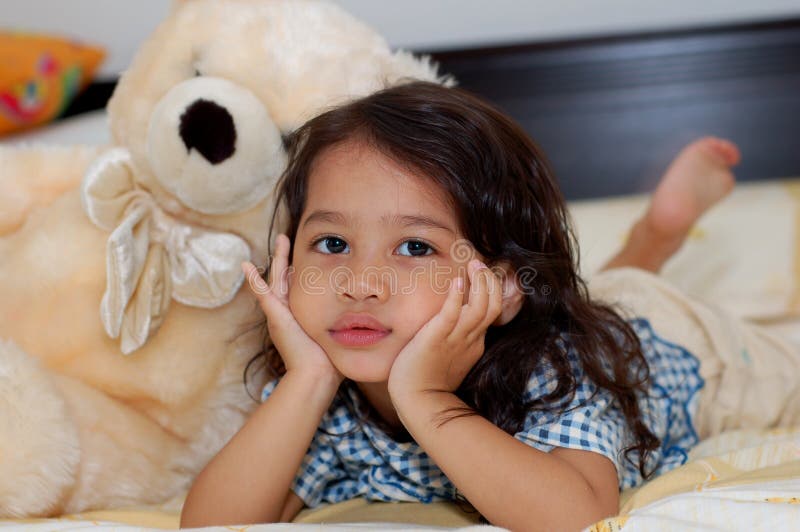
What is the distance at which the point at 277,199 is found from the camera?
1.14 m

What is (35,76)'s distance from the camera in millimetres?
1911

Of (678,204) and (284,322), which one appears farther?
(678,204)

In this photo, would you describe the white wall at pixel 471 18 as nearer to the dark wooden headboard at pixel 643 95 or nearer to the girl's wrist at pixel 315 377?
the dark wooden headboard at pixel 643 95

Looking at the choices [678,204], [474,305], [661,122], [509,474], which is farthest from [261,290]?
[661,122]

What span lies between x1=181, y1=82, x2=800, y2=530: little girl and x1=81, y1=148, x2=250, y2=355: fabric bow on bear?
0.20ft

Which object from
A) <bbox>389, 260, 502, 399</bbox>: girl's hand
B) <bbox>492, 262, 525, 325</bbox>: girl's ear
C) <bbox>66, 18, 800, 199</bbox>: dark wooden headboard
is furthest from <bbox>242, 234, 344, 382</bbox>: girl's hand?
<bbox>66, 18, 800, 199</bbox>: dark wooden headboard

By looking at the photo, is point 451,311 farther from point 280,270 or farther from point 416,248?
point 280,270

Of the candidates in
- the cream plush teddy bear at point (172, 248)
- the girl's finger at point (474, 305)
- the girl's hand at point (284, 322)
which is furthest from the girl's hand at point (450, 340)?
the cream plush teddy bear at point (172, 248)

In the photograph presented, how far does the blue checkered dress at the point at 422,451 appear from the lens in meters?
1.02

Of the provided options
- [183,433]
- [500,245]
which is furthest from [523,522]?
[183,433]

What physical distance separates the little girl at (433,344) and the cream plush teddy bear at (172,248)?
6 centimetres

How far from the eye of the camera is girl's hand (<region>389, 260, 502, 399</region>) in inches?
38.8

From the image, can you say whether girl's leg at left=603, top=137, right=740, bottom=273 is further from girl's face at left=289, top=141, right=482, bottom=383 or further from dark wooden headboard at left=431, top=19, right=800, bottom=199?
girl's face at left=289, top=141, right=482, bottom=383

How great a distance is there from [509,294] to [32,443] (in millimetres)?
566
